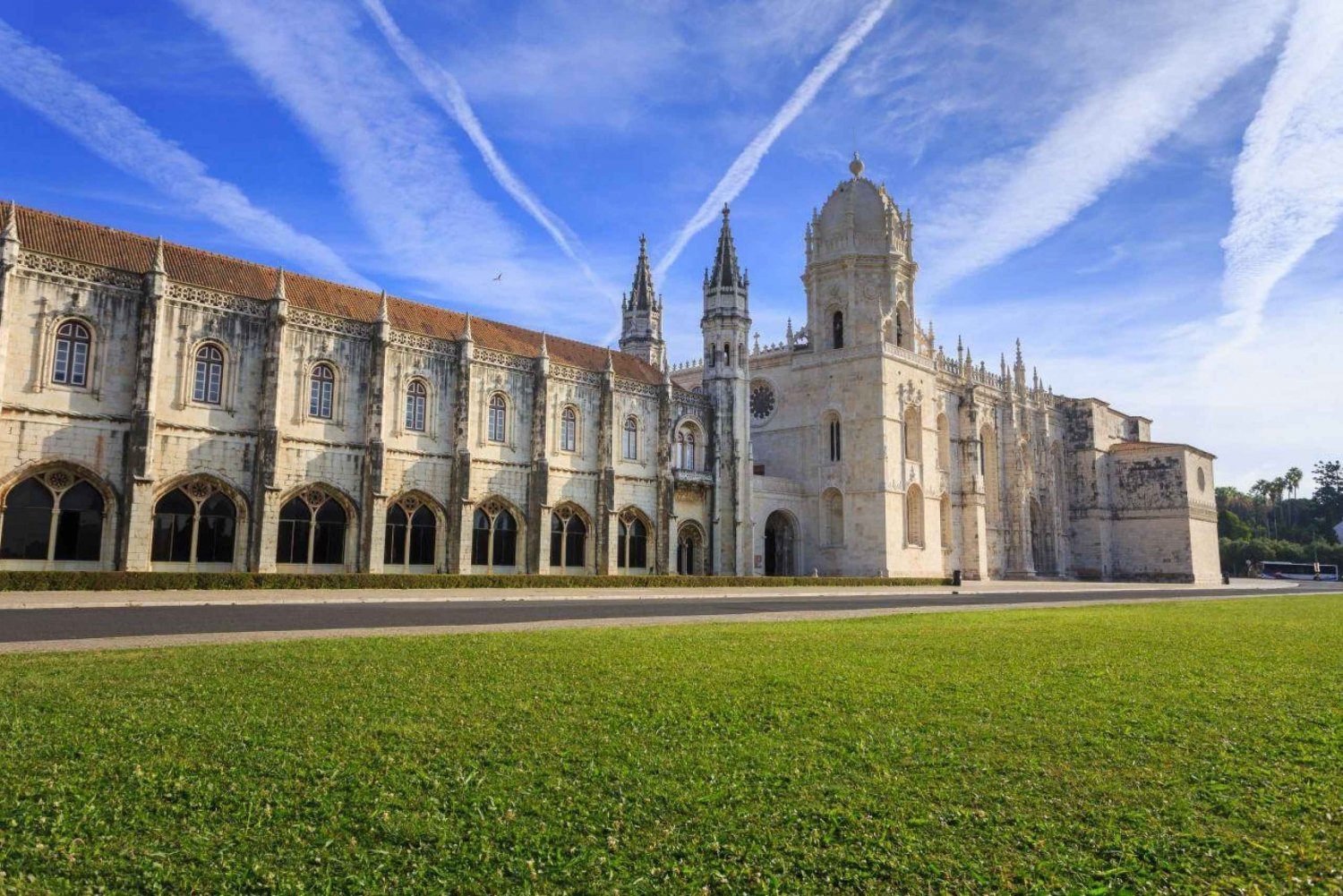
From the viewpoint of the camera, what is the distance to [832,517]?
2087 inches

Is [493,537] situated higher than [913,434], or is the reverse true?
[913,434]

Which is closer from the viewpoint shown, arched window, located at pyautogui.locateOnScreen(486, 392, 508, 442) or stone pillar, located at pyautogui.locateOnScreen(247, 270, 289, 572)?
stone pillar, located at pyautogui.locateOnScreen(247, 270, 289, 572)

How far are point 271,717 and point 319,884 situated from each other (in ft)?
10.8

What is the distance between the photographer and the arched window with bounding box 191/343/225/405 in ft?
98.3

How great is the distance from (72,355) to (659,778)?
3002cm

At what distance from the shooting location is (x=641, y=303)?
63.6 meters

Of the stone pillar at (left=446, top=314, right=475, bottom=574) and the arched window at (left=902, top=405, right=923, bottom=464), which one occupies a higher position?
the arched window at (left=902, top=405, right=923, bottom=464)

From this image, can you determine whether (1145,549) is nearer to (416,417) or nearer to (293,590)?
(416,417)

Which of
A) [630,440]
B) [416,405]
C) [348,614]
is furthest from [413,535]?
[348,614]

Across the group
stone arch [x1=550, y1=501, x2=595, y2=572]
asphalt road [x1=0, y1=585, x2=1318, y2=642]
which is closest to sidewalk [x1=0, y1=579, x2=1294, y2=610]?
asphalt road [x1=0, y1=585, x2=1318, y2=642]

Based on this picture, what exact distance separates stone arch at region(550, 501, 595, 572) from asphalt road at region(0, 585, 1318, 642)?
13467 mm

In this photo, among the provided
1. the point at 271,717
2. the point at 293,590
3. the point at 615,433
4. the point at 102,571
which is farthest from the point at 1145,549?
the point at 271,717

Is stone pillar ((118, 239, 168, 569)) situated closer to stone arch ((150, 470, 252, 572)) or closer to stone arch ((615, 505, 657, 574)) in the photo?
stone arch ((150, 470, 252, 572))

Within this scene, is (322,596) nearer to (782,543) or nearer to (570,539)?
(570,539)
